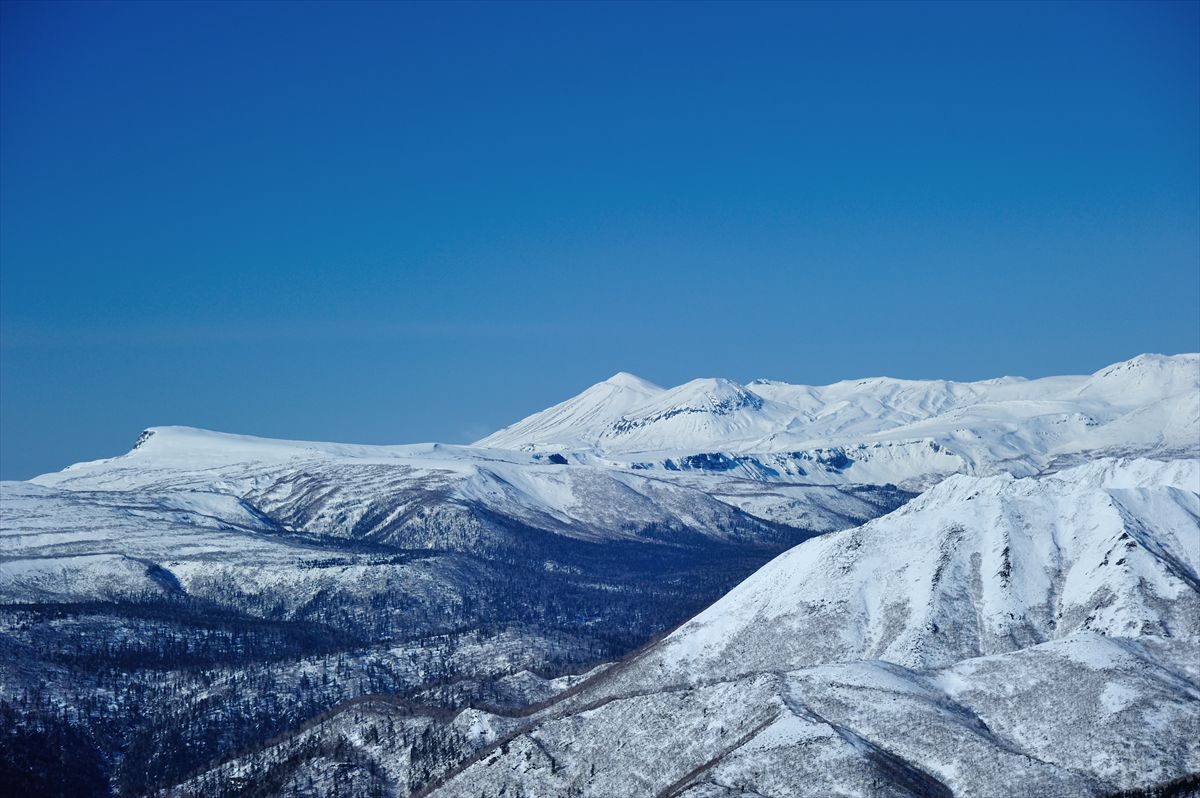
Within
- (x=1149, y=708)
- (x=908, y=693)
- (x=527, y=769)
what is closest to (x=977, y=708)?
(x=908, y=693)

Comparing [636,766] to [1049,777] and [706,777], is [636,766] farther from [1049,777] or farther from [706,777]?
[1049,777]

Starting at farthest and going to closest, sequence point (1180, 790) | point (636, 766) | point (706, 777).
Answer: point (636, 766)
point (706, 777)
point (1180, 790)

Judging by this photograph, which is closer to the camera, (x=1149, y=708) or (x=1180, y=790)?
(x=1180, y=790)

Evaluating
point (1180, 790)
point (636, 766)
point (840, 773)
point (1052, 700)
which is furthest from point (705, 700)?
point (1180, 790)

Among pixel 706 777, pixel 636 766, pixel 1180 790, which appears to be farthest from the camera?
pixel 636 766

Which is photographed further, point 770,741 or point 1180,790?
point 770,741

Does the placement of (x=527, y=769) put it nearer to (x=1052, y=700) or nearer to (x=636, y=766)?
(x=636, y=766)

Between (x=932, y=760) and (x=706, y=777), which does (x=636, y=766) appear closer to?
(x=706, y=777)
